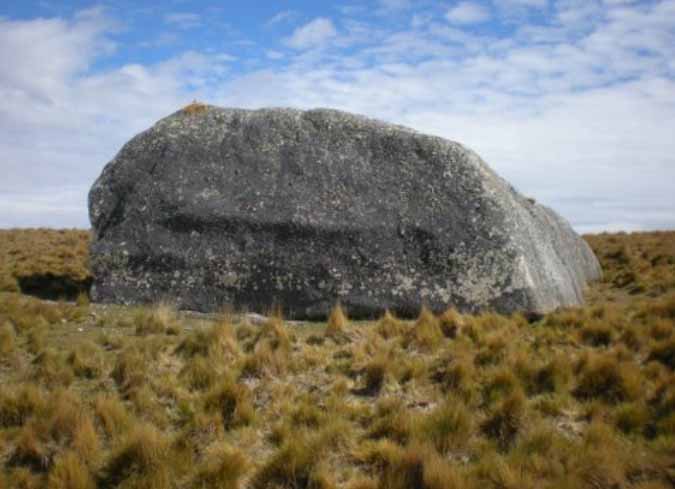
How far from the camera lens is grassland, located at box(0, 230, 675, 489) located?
4938mm

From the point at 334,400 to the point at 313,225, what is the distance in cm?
412

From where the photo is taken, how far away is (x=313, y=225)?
987 centimetres

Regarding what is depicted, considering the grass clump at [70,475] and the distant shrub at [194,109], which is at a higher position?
the distant shrub at [194,109]

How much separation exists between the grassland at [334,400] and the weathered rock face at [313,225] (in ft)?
2.24

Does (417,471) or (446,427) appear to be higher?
(446,427)

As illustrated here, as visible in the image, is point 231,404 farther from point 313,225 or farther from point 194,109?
point 194,109

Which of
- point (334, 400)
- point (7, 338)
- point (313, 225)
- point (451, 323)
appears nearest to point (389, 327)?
point (451, 323)

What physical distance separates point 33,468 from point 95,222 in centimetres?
599

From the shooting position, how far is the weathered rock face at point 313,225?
9.56 meters

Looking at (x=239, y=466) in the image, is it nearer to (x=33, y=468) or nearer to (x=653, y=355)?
(x=33, y=468)

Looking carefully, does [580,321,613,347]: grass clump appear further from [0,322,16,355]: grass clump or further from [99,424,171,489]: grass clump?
[0,322,16,355]: grass clump

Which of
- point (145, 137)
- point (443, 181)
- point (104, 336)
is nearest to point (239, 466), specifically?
point (104, 336)

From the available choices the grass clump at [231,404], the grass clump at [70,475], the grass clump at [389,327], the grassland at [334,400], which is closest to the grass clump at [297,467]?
the grassland at [334,400]

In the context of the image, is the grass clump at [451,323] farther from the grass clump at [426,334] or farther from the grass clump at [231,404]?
the grass clump at [231,404]
